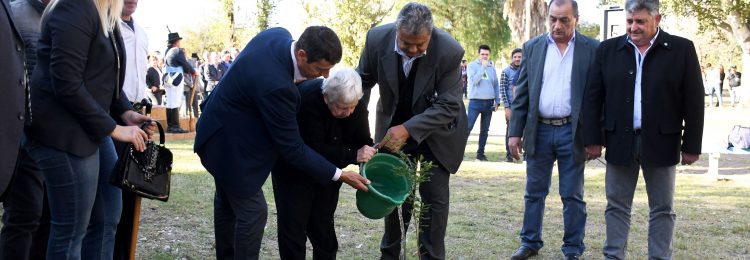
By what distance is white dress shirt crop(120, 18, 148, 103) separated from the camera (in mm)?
4961

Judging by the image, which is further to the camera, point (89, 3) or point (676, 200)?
point (676, 200)

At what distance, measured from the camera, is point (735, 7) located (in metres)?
30.1

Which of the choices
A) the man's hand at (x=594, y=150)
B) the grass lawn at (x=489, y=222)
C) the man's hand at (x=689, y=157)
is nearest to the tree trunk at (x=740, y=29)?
the grass lawn at (x=489, y=222)

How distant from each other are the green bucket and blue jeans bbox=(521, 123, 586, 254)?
157 centimetres

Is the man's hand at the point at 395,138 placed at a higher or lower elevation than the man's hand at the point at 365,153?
higher

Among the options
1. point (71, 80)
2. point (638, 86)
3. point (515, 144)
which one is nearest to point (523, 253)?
point (515, 144)

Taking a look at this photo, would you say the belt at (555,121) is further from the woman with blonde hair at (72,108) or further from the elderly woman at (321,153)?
the woman with blonde hair at (72,108)

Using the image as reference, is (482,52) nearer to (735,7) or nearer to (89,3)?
(89,3)

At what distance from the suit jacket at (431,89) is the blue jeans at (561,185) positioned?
961mm

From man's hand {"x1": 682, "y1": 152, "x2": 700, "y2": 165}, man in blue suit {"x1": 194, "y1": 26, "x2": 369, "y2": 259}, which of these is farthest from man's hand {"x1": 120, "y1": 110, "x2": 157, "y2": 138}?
man's hand {"x1": 682, "y1": 152, "x2": 700, "y2": 165}

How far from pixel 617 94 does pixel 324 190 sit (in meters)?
1.92

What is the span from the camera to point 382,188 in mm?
4758

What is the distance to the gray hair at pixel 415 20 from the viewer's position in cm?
455

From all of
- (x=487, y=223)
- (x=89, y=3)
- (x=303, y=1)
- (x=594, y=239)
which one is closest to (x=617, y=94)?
(x=594, y=239)
